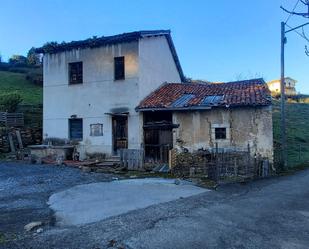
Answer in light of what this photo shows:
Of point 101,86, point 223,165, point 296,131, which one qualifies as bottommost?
point 223,165

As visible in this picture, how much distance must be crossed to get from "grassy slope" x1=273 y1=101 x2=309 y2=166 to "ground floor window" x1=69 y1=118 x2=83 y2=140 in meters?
12.7

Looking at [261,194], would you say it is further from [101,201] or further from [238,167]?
[101,201]

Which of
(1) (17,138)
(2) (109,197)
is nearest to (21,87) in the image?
(1) (17,138)

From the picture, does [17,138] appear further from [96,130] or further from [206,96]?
[206,96]

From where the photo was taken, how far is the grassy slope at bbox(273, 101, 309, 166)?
24.2m

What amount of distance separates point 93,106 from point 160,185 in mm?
9255

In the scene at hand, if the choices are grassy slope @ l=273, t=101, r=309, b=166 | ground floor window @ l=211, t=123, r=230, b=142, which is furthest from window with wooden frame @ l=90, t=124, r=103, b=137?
grassy slope @ l=273, t=101, r=309, b=166

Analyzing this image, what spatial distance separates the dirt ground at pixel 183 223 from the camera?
21.6ft

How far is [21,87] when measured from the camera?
43.9 m

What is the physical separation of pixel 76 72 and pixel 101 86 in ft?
7.33

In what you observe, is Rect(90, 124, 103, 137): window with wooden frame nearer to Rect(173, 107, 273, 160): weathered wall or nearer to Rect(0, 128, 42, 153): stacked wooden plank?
Rect(173, 107, 273, 160): weathered wall

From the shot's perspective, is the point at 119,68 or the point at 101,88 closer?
the point at 119,68

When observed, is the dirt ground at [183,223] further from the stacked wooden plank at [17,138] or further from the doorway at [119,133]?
the stacked wooden plank at [17,138]

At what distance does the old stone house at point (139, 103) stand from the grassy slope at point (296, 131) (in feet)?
18.6
